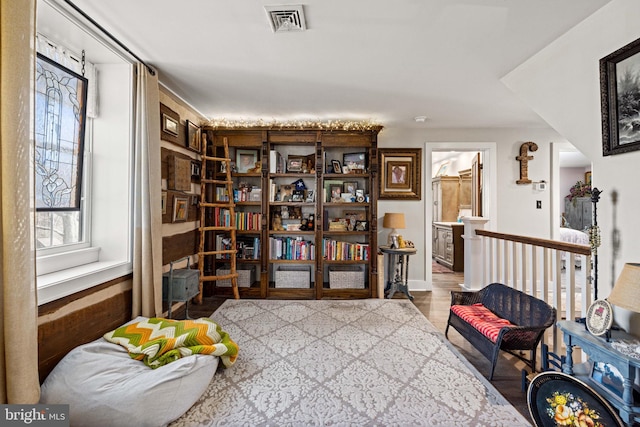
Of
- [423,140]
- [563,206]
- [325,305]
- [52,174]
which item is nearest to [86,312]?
[52,174]

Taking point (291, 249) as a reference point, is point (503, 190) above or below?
above

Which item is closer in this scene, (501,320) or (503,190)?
(501,320)

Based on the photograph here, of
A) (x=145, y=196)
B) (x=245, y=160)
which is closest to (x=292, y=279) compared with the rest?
(x=245, y=160)

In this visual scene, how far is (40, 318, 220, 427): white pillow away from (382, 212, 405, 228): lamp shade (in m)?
2.93

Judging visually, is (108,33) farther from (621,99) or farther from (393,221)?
(393,221)

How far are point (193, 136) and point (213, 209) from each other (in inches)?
39.9

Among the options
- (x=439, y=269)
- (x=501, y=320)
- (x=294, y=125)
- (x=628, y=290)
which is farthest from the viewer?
(x=439, y=269)

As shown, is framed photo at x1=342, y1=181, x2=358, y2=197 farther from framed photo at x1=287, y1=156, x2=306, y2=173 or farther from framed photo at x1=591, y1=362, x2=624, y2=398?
framed photo at x1=591, y1=362, x2=624, y2=398

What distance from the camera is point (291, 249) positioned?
13.0ft

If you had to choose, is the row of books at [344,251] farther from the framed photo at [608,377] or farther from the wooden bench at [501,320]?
the framed photo at [608,377]

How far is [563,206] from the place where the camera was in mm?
7789

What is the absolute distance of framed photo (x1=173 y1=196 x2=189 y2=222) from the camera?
3.06m

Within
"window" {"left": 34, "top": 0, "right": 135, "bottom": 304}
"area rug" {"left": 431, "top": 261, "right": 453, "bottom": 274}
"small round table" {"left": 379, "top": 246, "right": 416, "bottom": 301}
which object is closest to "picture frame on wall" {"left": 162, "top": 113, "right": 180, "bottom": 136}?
"window" {"left": 34, "top": 0, "right": 135, "bottom": 304}

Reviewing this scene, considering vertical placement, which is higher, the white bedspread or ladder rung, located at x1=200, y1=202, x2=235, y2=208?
ladder rung, located at x1=200, y1=202, x2=235, y2=208
